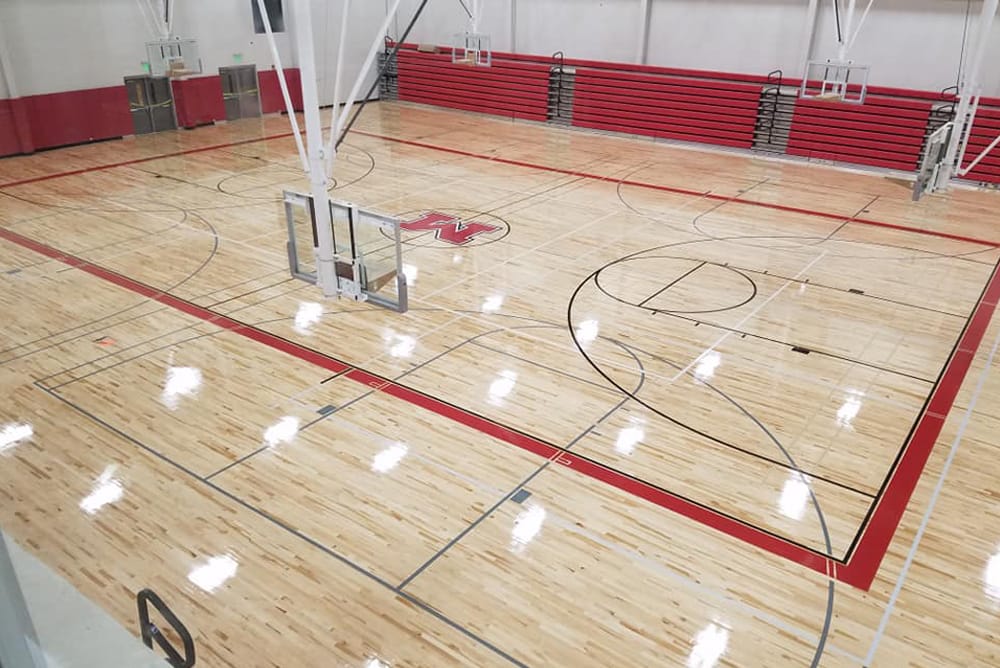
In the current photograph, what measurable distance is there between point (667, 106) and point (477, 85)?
587cm

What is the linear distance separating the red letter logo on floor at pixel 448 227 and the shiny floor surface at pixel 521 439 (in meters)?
0.07

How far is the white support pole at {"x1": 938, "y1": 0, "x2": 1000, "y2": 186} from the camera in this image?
12.7 metres

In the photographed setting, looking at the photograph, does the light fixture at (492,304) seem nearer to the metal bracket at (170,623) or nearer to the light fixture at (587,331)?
the light fixture at (587,331)

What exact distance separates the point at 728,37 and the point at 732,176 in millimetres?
4368

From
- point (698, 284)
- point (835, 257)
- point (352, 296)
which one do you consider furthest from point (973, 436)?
point (352, 296)

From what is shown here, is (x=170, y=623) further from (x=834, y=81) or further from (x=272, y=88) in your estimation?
(x=272, y=88)

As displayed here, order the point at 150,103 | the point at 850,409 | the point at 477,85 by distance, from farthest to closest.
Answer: the point at 477,85 → the point at 150,103 → the point at 850,409

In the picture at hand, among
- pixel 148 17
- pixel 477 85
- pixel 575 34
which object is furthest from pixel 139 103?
pixel 575 34

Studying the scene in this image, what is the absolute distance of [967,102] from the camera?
43.8 feet

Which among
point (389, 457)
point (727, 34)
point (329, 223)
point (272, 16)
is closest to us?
point (389, 457)

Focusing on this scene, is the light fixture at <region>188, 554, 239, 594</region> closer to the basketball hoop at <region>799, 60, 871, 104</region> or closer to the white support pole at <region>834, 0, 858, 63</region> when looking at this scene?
the white support pole at <region>834, 0, 858, 63</region>

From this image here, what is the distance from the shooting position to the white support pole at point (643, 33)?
61.7 feet

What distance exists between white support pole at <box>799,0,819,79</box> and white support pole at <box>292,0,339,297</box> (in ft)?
41.2

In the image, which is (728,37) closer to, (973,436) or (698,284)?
(698,284)
